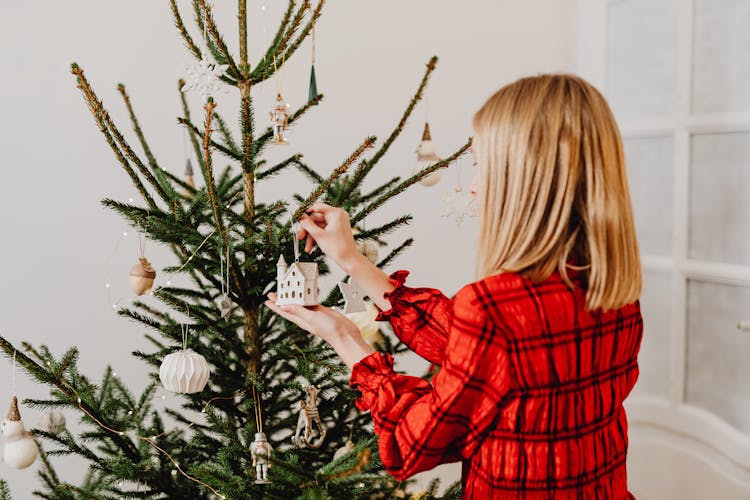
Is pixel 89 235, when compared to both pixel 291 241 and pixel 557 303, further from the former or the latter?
pixel 557 303

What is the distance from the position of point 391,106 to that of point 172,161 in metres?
0.63

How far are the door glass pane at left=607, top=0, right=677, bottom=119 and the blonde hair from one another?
3.54 feet

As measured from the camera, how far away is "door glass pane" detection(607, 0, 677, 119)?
184cm

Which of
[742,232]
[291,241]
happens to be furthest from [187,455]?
[742,232]

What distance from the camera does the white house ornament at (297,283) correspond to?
40.5 inches

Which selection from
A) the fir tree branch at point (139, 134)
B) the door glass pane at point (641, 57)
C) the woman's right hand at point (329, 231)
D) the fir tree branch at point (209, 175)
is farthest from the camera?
the door glass pane at point (641, 57)

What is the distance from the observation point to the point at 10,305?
163 centimetres

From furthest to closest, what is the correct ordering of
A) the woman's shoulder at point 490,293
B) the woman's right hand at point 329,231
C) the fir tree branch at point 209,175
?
the woman's right hand at point 329,231 → the fir tree branch at point 209,175 → the woman's shoulder at point 490,293

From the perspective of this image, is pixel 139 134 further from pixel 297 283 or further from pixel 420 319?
pixel 420 319

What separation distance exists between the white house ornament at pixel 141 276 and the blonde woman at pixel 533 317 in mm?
377

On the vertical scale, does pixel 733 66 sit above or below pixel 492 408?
above

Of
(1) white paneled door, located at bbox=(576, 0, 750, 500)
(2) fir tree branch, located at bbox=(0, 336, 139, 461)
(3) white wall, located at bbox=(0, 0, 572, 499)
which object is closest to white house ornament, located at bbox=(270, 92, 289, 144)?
(2) fir tree branch, located at bbox=(0, 336, 139, 461)

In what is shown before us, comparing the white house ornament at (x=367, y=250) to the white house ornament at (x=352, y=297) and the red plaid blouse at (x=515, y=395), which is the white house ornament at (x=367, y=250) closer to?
the white house ornament at (x=352, y=297)

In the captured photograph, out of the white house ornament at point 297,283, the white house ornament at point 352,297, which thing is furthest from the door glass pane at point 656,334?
the white house ornament at point 297,283
